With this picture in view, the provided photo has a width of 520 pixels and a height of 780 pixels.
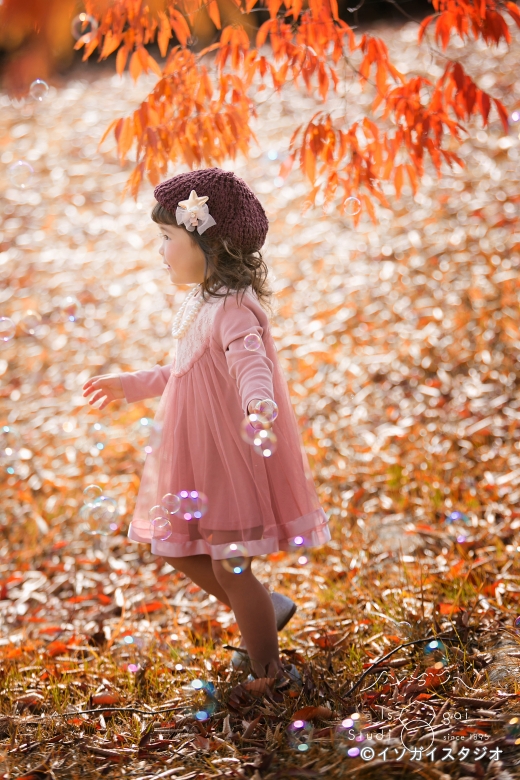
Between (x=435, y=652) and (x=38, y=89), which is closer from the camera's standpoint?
(x=435, y=652)

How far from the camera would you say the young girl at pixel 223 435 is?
2.45 metres

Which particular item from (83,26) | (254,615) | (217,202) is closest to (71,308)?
(217,202)

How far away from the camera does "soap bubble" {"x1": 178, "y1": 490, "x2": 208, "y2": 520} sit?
2.47 m

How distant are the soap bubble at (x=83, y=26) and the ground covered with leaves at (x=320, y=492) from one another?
0.75m

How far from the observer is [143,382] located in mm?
2799

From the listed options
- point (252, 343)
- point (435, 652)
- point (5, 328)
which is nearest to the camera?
point (252, 343)

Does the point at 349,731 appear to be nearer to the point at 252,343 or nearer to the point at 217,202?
the point at 252,343

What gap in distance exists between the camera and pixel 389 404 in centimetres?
509

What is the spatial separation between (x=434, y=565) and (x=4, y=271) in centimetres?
547

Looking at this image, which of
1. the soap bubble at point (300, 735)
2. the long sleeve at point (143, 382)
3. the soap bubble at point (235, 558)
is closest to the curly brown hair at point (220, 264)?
the long sleeve at point (143, 382)

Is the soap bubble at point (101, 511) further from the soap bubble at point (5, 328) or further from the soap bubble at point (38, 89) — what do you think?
the soap bubble at point (38, 89)

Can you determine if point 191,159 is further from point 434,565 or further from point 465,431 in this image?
point 465,431

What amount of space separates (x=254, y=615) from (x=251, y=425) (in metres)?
0.73

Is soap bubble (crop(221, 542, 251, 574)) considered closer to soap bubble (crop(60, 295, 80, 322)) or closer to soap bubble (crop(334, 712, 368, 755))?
soap bubble (crop(334, 712, 368, 755))
